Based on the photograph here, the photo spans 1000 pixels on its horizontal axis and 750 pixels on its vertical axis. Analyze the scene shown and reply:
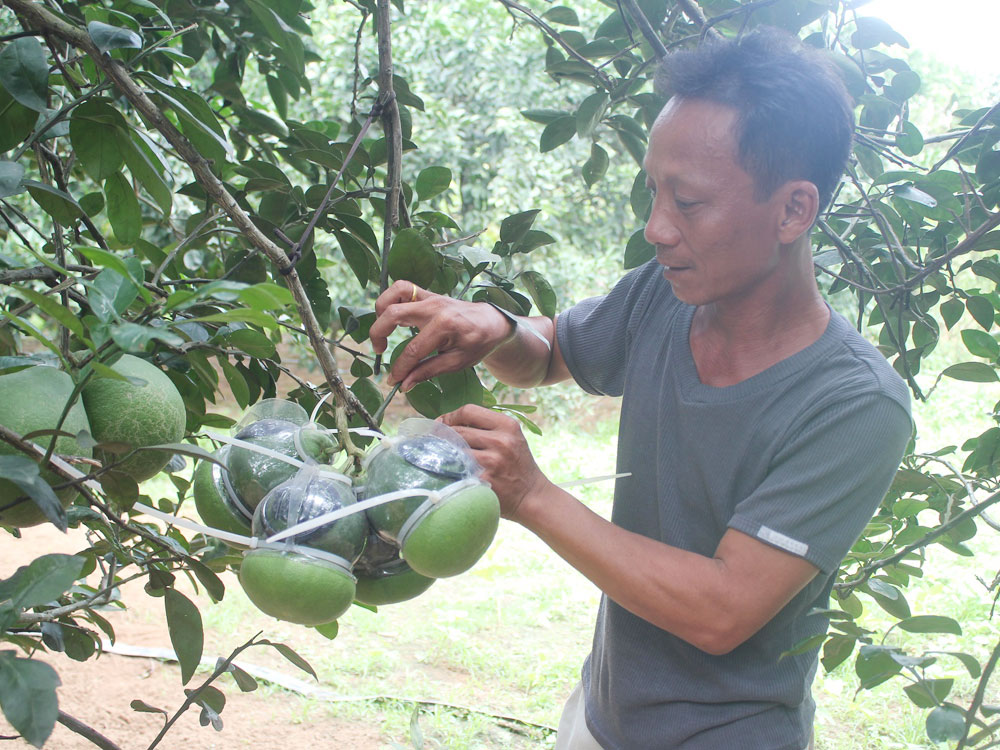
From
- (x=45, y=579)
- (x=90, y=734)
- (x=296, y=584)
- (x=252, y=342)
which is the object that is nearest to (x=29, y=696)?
(x=45, y=579)

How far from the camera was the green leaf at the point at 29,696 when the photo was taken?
2.42 feet

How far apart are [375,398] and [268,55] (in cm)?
121

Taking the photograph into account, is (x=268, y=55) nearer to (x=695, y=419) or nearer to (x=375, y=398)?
(x=375, y=398)

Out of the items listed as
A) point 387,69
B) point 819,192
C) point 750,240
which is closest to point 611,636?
point 750,240

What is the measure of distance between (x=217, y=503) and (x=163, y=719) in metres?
2.65

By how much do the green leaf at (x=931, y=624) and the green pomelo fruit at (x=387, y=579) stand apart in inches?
23.7

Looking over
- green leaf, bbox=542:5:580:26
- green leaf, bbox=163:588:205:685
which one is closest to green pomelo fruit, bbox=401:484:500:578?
green leaf, bbox=163:588:205:685

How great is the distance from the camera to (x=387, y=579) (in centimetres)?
101

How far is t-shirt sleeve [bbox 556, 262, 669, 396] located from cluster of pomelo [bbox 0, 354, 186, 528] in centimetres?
100

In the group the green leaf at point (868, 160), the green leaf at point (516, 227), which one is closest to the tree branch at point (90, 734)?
the green leaf at point (516, 227)

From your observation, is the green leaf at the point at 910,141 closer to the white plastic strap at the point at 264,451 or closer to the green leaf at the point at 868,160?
the green leaf at the point at 868,160

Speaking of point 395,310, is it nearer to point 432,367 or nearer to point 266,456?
point 432,367

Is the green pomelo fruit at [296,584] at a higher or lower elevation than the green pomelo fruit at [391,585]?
higher

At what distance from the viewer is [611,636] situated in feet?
5.42
